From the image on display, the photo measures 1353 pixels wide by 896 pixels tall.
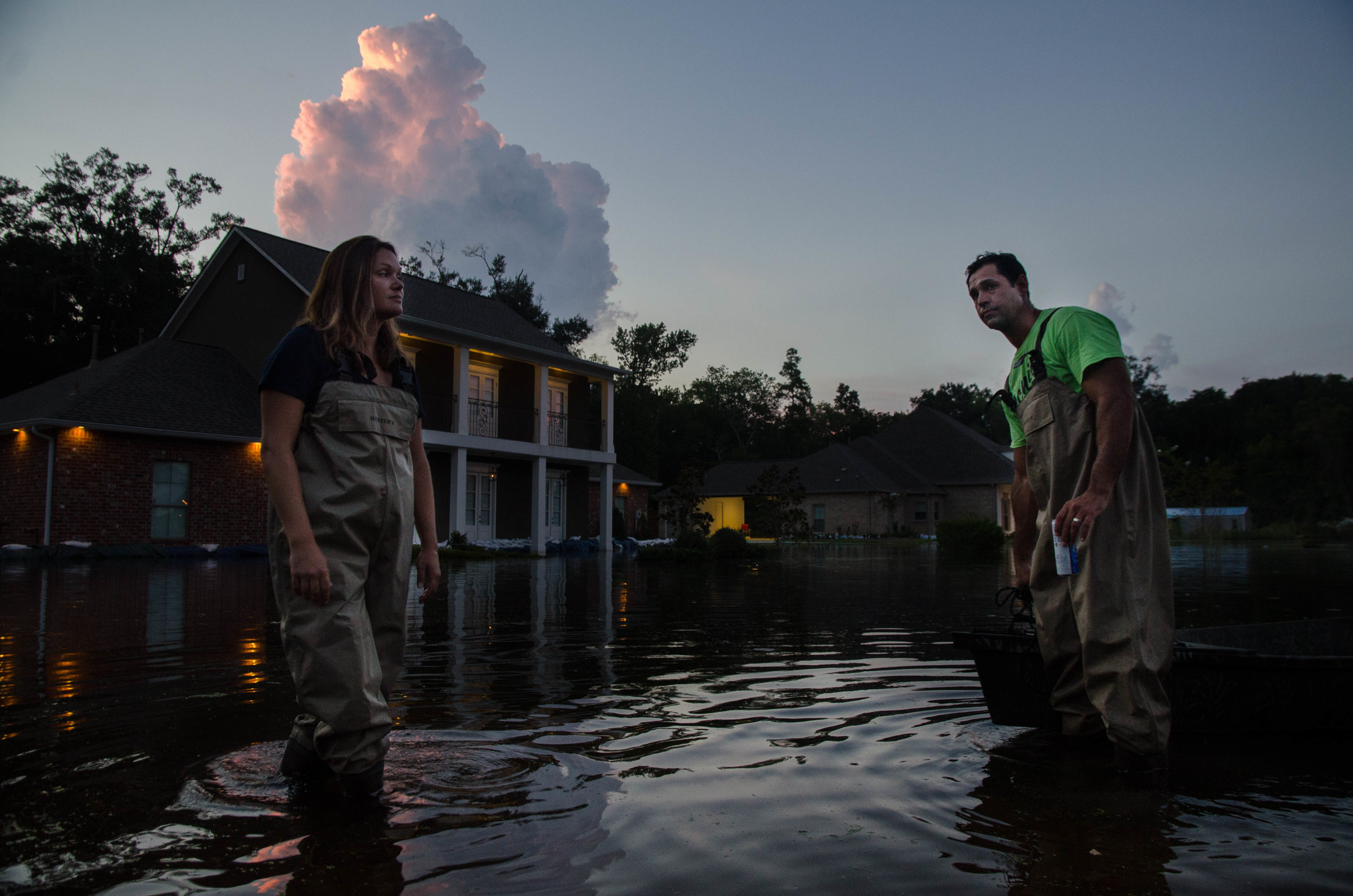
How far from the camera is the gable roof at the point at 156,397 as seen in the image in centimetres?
1728

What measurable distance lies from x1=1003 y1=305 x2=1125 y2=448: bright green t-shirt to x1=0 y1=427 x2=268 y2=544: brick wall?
1568cm

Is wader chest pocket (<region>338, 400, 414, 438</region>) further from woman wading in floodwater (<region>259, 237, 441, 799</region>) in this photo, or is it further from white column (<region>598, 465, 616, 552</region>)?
white column (<region>598, 465, 616, 552</region>)

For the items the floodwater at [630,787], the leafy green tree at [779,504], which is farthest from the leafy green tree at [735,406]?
the floodwater at [630,787]

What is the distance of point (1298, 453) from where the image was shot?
3953 cm

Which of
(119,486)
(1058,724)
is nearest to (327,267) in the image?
(1058,724)

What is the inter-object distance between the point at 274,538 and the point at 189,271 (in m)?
36.0

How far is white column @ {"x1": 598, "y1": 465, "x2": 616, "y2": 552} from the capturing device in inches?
973

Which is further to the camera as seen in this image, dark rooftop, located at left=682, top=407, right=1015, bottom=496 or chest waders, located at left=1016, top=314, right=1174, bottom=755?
dark rooftop, located at left=682, top=407, right=1015, bottom=496

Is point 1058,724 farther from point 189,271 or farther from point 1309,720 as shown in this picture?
point 189,271

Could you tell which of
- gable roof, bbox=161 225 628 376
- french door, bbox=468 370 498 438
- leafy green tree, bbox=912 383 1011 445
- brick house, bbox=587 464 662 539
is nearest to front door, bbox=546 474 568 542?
french door, bbox=468 370 498 438

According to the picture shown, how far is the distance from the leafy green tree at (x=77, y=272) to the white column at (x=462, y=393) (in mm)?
15446

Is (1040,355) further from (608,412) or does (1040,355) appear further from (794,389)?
(794,389)

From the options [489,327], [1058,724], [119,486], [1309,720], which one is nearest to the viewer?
[1309,720]

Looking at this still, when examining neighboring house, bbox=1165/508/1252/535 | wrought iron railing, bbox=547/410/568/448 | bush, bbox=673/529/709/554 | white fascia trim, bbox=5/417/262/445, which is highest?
wrought iron railing, bbox=547/410/568/448
